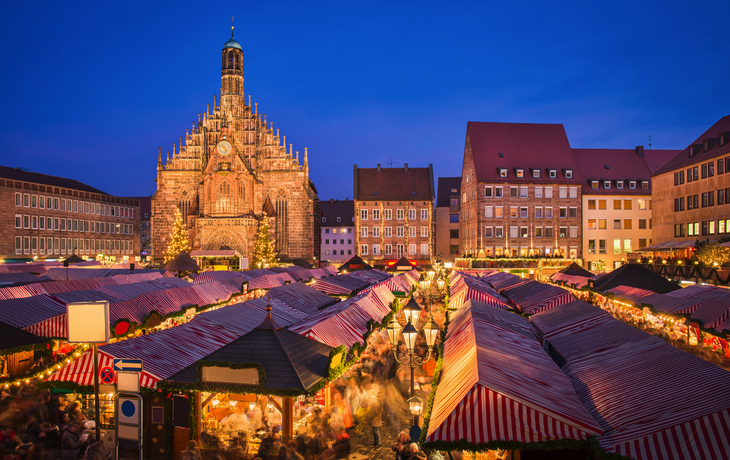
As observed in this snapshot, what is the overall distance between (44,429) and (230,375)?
4170 mm

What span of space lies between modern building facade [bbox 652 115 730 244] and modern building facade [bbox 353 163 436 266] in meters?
24.6

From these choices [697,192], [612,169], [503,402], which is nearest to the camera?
[503,402]

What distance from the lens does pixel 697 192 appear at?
126ft

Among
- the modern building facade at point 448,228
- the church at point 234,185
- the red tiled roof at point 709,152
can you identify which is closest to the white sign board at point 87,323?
the red tiled roof at point 709,152

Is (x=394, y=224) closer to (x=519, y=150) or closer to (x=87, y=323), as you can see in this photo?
(x=519, y=150)

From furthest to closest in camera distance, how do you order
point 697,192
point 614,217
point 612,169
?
1. point 612,169
2. point 614,217
3. point 697,192

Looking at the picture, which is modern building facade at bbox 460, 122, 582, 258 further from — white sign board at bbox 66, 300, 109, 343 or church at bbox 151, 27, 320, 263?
white sign board at bbox 66, 300, 109, 343

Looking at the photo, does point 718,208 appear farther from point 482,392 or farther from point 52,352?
point 52,352

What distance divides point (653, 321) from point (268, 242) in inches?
1553

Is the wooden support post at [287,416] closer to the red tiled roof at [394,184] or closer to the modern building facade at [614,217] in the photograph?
the modern building facade at [614,217]

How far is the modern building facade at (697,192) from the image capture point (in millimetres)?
35406

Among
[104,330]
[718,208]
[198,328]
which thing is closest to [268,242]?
[718,208]

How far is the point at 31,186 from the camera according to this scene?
55.4m

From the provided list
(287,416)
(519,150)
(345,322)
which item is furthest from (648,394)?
(519,150)
